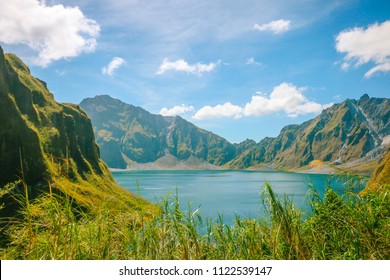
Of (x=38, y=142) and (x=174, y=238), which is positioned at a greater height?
(x=38, y=142)

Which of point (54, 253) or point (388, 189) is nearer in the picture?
point (54, 253)

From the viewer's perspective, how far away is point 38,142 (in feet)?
370

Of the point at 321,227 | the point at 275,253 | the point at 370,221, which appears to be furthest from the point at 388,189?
the point at 275,253

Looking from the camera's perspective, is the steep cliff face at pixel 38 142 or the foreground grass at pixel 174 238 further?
the steep cliff face at pixel 38 142

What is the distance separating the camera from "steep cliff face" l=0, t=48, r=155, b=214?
97625mm

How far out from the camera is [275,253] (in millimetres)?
7527

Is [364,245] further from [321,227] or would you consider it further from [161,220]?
[161,220]

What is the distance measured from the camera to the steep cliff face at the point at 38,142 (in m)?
97.6

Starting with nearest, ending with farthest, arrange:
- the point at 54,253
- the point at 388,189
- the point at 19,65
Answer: the point at 54,253, the point at 388,189, the point at 19,65

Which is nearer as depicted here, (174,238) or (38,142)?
(174,238)

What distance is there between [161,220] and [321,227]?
5.46 meters

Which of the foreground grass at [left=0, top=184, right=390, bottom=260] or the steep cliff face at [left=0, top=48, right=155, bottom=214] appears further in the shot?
the steep cliff face at [left=0, top=48, right=155, bottom=214]

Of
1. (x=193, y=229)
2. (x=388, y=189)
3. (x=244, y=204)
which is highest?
(x=388, y=189)
